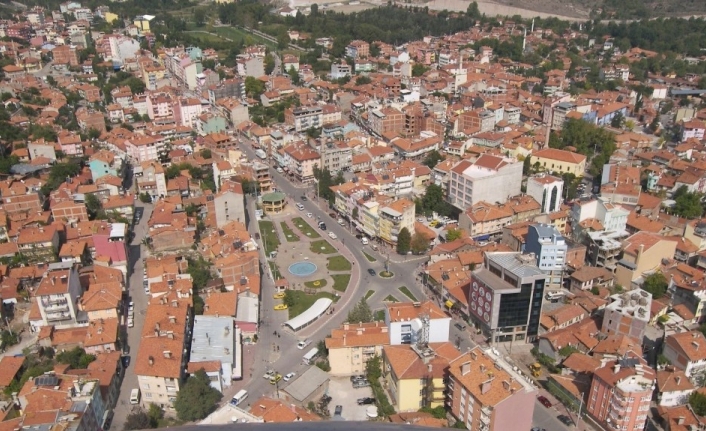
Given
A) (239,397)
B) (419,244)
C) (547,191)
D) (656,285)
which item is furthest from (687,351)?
(239,397)

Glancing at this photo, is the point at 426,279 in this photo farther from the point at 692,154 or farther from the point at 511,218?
the point at 692,154

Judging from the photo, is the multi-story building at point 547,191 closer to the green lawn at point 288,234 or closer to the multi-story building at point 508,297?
the multi-story building at point 508,297

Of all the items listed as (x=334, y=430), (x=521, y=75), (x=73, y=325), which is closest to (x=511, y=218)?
(x=73, y=325)

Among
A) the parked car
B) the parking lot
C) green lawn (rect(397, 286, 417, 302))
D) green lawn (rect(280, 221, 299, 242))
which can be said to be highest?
green lawn (rect(280, 221, 299, 242))

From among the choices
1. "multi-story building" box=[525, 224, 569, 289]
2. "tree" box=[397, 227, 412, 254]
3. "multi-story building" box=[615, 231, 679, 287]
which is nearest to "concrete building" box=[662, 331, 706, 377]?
"multi-story building" box=[615, 231, 679, 287]

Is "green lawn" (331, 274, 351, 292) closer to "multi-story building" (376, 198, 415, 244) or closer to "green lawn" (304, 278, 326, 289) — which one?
"green lawn" (304, 278, 326, 289)

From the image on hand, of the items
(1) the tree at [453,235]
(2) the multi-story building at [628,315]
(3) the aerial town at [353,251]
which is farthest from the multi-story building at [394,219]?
(2) the multi-story building at [628,315]

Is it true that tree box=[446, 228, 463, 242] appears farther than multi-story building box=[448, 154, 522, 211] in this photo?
No
